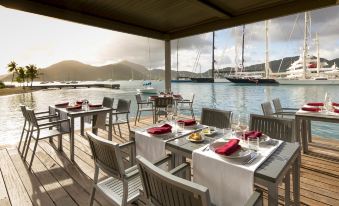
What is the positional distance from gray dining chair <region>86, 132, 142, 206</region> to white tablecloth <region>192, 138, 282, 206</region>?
464 millimetres

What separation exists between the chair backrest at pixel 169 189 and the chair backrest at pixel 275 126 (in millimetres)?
1502

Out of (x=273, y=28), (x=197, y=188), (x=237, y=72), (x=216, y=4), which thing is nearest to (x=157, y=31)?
(x=216, y=4)

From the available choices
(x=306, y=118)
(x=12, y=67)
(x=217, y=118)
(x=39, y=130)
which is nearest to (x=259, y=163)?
(x=217, y=118)

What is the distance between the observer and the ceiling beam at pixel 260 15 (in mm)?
3453

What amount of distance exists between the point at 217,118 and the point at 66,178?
211 centimetres

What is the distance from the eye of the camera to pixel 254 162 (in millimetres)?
1237

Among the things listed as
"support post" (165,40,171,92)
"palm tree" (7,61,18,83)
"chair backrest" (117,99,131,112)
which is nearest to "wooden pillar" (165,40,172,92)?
"support post" (165,40,171,92)

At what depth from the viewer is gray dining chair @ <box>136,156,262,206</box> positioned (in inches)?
31.6

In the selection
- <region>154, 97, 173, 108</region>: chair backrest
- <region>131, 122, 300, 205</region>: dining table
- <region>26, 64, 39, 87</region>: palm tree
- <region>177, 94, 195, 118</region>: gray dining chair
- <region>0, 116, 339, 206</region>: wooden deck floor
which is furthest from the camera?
<region>26, 64, 39, 87</region>: palm tree

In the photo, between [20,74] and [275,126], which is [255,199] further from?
[20,74]

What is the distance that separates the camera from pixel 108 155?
143cm

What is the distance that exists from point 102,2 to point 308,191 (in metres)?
4.04

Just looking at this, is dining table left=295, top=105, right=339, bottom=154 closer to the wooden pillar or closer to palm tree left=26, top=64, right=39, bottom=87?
the wooden pillar

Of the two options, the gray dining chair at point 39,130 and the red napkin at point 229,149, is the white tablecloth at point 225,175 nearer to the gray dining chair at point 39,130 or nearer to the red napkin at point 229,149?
the red napkin at point 229,149
